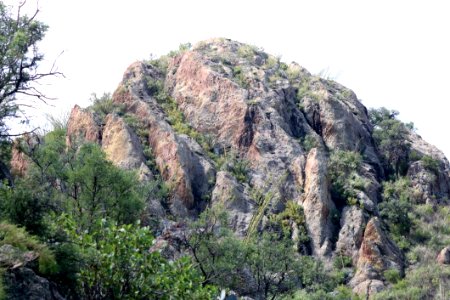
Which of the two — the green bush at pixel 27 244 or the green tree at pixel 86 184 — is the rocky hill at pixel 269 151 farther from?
the green bush at pixel 27 244

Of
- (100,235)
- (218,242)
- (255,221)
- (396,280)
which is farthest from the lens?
(255,221)

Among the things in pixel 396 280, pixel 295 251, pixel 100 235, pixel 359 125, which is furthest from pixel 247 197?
pixel 100 235

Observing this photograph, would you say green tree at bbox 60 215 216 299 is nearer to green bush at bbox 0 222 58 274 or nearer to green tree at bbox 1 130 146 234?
green bush at bbox 0 222 58 274

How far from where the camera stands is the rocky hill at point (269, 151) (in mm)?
35781

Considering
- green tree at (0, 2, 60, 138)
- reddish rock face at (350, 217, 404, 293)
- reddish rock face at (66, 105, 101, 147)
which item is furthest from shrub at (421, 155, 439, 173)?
green tree at (0, 2, 60, 138)

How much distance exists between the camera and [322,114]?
4375 cm

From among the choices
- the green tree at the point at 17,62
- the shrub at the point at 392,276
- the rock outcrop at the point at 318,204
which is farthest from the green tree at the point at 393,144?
the green tree at the point at 17,62

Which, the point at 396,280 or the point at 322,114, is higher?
the point at 322,114

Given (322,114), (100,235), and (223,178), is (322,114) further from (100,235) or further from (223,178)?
(100,235)

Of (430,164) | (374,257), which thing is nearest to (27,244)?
(374,257)

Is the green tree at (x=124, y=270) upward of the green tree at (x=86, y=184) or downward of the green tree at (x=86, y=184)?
downward

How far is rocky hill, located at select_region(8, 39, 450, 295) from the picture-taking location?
117ft

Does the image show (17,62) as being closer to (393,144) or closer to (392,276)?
(392,276)

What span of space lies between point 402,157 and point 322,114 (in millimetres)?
4768
